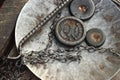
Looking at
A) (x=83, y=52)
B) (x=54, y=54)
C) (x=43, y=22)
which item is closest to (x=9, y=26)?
(x=43, y=22)

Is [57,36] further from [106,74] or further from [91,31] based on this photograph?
[106,74]

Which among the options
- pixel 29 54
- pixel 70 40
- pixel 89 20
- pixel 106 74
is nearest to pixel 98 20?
pixel 89 20

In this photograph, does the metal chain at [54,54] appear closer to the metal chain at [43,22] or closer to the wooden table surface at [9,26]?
the metal chain at [43,22]

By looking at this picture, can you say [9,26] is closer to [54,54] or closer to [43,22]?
[43,22]

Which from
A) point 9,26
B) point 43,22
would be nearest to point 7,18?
point 9,26

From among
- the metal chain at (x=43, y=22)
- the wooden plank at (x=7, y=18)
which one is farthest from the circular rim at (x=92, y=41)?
the wooden plank at (x=7, y=18)

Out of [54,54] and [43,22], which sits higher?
[43,22]

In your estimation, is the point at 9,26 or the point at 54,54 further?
the point at 9,26
